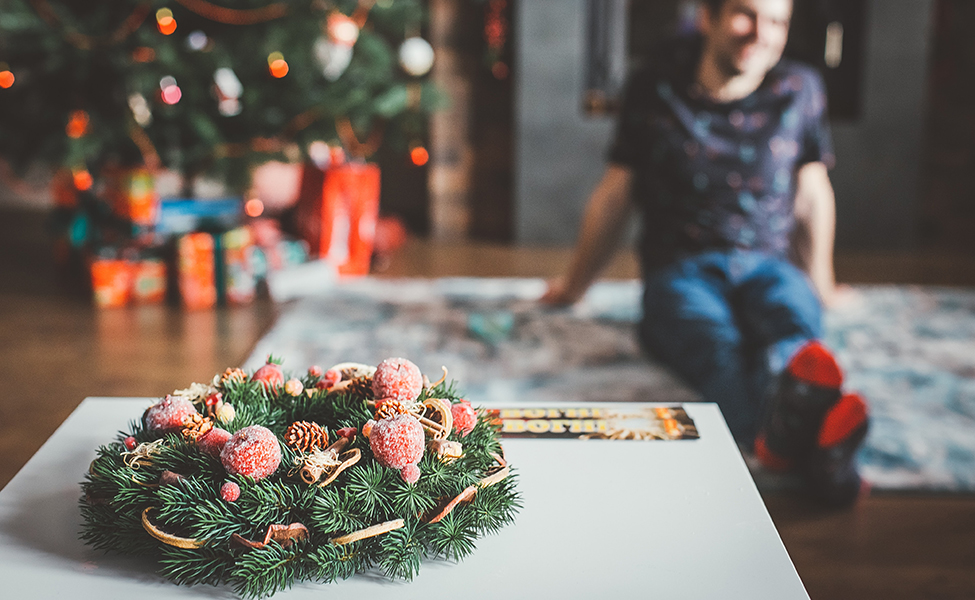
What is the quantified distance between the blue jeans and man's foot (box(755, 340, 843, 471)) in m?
0.08

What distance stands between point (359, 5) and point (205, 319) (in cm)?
108

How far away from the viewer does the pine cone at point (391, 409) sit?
57cm

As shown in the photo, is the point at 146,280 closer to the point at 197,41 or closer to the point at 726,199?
the point at 197,41

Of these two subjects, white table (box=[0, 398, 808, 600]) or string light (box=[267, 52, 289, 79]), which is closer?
white table (box=[0, 398, 808, 600])

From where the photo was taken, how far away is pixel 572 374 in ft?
5.01

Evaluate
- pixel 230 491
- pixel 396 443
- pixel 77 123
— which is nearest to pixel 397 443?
pixel 396 443

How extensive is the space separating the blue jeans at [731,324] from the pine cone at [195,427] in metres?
0.87

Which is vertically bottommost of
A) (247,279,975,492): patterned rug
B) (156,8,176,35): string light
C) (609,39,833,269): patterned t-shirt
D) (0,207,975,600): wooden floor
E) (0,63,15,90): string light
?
(0,207,975,600): wooden floor

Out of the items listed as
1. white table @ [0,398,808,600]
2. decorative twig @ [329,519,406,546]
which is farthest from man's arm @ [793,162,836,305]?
decorative twig @ [329,519,406,546]

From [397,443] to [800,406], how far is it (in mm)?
732

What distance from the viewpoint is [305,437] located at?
56 centimetres

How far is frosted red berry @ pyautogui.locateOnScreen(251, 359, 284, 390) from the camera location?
0.67 metres

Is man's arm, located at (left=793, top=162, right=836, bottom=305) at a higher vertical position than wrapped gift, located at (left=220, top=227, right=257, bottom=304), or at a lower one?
higher

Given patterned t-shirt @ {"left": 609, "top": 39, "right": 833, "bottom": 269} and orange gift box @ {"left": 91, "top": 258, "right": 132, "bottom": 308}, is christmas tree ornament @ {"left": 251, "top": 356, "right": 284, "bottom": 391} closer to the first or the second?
patterned t-shirt @ {"left": 609, "top": 39, "right": 833, "bottom": 269}
